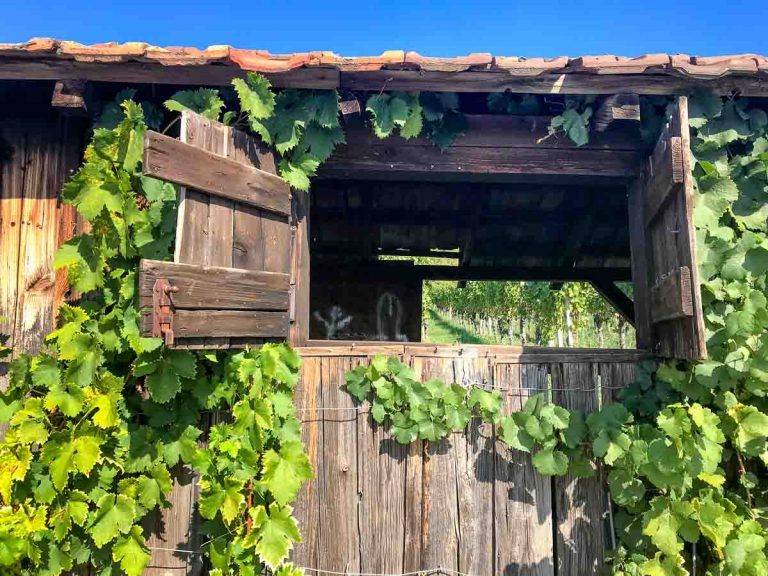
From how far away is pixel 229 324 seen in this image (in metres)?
2.25

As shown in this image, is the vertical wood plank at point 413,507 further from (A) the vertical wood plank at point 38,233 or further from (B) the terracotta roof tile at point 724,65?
(B) the terracotta roof tile at point 724,65

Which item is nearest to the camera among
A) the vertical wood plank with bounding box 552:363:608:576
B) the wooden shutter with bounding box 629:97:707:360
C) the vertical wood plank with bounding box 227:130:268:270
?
the wooden shutter with bounding box 629:97:707:360

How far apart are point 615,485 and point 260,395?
1.90 metres

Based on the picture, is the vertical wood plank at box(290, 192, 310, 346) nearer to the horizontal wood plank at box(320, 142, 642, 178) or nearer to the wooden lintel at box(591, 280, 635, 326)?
the horizontal wood plank at box(320, 142, 642, 178)

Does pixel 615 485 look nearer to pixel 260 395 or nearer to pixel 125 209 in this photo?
pixel 260 395

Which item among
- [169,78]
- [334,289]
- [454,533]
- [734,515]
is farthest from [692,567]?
[334,289]

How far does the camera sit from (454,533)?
9.33 feet

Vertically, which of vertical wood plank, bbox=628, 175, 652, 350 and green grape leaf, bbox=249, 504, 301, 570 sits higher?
vertical wood plank, bbox=628, 175, 652, 350

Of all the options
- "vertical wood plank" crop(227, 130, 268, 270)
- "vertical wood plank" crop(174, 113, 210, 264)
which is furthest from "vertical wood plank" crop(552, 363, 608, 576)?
"vertical wood plank" crop(174, 113, 210, 264)

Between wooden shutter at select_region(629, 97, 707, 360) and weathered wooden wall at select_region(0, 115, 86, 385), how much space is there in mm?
3141

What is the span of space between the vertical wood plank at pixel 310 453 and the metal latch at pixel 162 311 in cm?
104

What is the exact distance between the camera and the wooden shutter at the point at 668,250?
217 cm

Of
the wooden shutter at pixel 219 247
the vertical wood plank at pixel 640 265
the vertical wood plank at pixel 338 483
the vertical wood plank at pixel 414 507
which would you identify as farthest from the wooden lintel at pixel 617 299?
the wooden shutter at pixel 219 247

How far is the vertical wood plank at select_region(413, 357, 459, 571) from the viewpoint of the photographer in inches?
112
